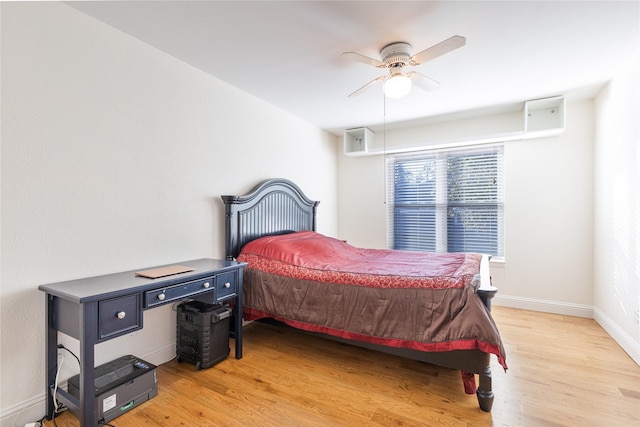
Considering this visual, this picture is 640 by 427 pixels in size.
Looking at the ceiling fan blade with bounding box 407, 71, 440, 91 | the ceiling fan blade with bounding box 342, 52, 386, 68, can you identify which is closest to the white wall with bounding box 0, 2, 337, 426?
the ceiling fan blade with bounding box 342, 52, 386, 68

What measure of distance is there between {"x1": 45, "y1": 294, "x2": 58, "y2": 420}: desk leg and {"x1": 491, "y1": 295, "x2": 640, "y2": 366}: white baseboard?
4028 mm

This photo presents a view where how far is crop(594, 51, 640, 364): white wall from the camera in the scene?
2.39 meters

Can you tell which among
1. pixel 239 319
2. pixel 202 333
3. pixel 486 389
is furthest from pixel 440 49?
pixel 202 333

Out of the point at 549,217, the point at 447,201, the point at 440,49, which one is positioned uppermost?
the point at 440,49

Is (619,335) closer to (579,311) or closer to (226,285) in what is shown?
(579,311)

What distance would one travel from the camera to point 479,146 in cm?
392

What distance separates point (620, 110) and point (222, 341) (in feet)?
13.1

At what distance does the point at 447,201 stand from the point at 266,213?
254 cm

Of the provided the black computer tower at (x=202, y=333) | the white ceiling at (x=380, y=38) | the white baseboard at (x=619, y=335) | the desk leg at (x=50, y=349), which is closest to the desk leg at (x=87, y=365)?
the desk leg at (x=50, y=349)

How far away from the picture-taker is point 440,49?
1.90 meters

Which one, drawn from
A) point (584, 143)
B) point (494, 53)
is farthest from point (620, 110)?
point (494, 53)

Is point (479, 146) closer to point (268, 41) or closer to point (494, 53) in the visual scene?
point (494, 53)

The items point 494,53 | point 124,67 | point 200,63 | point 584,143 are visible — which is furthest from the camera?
point 584,143

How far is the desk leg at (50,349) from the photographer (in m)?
1.69
